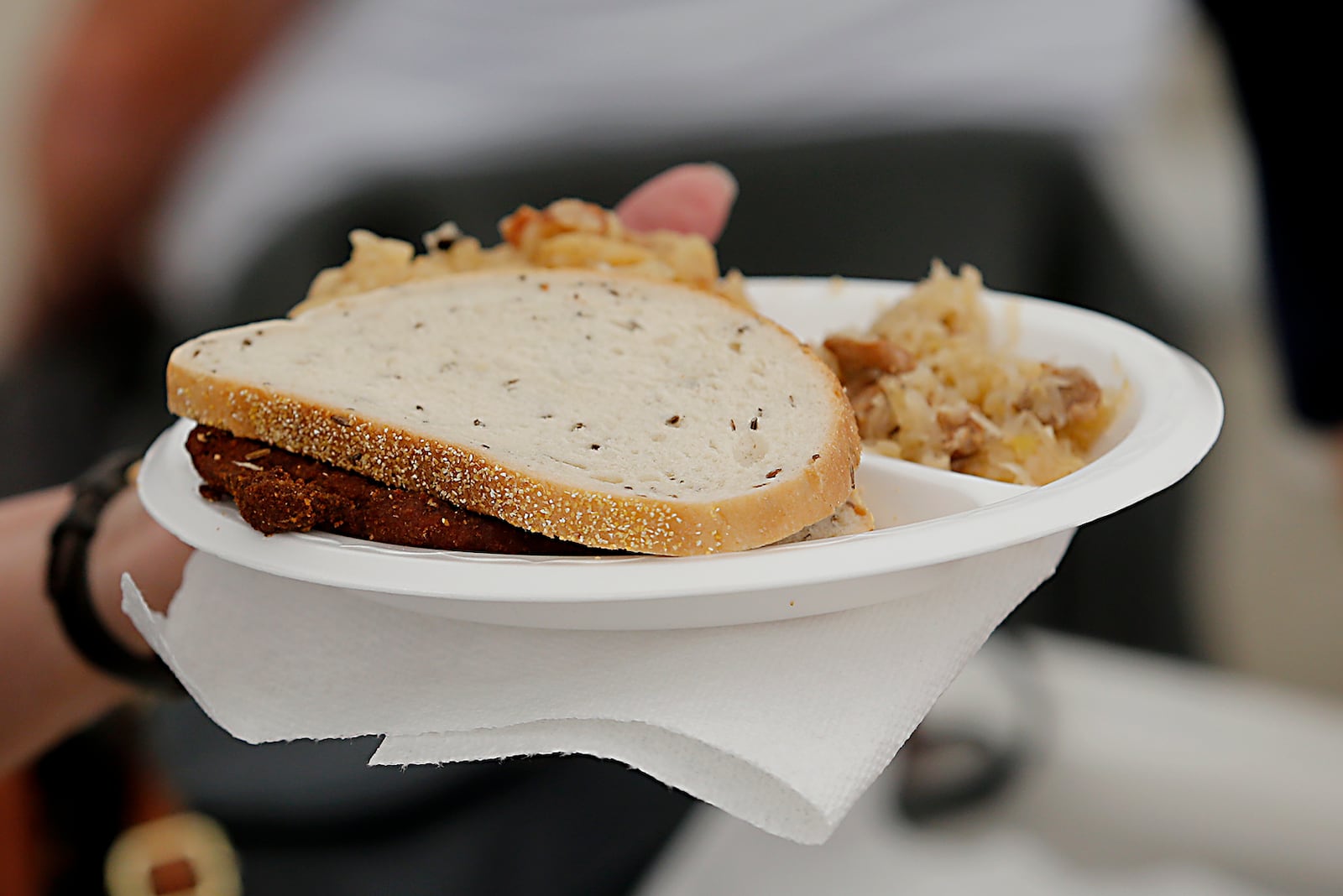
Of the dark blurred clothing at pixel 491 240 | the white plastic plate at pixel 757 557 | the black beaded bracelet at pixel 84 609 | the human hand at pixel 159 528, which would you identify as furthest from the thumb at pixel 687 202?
the dark blurred clothing at pixel 491 240

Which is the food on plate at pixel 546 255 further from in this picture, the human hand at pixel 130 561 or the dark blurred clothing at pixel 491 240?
the dark blurred clothing at pixel 491 240

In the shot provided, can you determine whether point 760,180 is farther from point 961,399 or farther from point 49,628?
point 49,628

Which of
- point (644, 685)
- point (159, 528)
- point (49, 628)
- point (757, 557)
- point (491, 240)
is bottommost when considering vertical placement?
point (491, 240)

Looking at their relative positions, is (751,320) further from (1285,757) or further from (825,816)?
(1285,757)

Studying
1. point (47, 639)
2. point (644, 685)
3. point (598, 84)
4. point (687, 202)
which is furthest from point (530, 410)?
point (598, 84)

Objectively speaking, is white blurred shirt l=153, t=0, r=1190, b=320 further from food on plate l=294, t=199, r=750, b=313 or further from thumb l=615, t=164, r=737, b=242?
food on plate l=294, t=199, r=750, b=313

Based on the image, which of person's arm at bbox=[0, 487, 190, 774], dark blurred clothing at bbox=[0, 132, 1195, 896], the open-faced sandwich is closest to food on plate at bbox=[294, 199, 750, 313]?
the open-faced sandwich

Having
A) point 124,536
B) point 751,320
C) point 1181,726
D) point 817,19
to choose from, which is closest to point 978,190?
point 817,19
